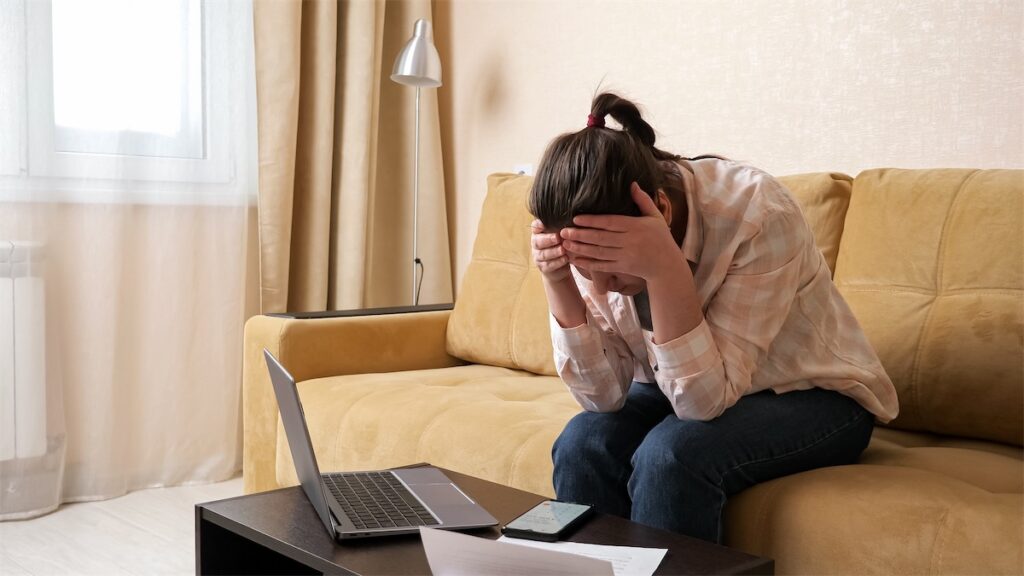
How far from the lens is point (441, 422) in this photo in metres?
1.79

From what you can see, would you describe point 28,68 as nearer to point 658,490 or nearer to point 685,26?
point 685,26

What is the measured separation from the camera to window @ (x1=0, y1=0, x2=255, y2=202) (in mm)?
2529

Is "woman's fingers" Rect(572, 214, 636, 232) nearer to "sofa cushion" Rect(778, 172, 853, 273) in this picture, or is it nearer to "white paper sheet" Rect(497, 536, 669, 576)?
"white paper sheet" Rect(497, 536, 669, 576)

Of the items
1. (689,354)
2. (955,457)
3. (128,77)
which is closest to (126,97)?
(128,77)

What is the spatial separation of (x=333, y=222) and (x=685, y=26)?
4.24ft

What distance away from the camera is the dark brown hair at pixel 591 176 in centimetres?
122

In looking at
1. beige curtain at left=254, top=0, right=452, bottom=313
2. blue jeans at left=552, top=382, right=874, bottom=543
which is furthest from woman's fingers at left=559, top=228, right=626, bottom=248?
beige curtain at left=254, top=0, right=452, bottom=313

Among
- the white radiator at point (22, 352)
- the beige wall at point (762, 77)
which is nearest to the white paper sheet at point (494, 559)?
the beige wall at point (762, 77)

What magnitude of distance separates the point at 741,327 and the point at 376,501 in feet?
1.76

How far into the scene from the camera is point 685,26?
245cm

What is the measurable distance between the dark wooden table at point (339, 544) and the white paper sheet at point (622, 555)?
0.04ft

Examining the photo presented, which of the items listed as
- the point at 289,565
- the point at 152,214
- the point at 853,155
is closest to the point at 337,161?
the point at 152,214

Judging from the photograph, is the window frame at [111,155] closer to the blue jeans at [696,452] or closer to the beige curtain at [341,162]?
the beige curtain at [341,162]

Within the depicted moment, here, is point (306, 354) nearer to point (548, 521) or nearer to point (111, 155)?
point (111, 155)
